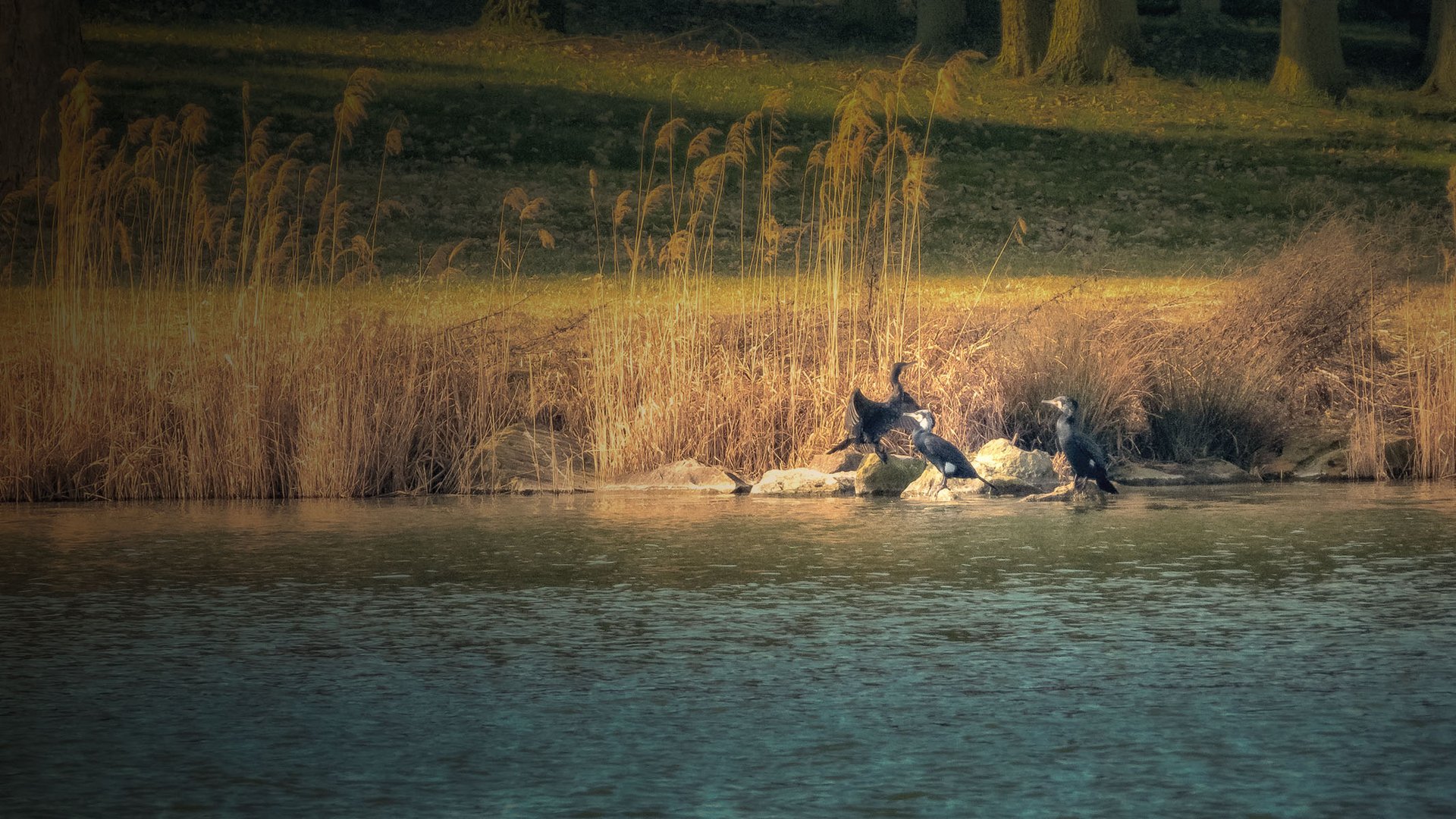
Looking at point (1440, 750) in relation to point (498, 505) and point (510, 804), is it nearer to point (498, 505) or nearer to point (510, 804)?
point (510, 804)

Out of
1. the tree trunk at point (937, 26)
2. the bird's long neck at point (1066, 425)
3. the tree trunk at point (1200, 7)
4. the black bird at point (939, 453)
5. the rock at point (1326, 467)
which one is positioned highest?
the tree trunk at point (1200, 7)

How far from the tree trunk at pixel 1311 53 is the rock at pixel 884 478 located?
904 inches

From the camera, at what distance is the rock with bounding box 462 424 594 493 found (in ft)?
42.0

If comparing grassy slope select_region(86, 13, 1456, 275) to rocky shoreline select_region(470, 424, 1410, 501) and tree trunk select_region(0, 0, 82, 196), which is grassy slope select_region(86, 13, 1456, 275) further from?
rocky shoreline select_region(470, 424, 1410, 501)

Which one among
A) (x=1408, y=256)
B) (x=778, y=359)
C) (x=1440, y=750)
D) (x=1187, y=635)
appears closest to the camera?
(x=1440, y=750)

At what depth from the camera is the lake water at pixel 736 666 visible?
5426 mm

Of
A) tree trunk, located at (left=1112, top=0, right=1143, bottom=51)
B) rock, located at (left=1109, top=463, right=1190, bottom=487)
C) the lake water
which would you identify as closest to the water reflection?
the lake water

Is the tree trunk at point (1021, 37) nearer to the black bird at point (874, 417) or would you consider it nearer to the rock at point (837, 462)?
the rock at point (837, 462)

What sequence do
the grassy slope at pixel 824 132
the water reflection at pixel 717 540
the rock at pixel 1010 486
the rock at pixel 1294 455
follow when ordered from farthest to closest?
the grassy slope at pixel 824 132, the rock at pixel 1294 455, the rock at pixel 1010 486, the water reflection at pixel 717 540

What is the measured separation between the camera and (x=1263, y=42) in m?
39.6

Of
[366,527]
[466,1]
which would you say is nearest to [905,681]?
[366,527]

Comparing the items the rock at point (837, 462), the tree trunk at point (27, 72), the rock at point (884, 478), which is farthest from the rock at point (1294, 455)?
the tree trunk at point (27, 72)

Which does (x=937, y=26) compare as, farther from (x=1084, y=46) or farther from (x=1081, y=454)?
(x=1081, y=454)

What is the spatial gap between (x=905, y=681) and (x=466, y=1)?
116ft
